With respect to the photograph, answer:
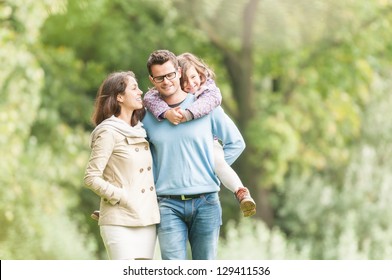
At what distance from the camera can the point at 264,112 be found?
38.9 ft

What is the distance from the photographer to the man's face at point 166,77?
3.63 m

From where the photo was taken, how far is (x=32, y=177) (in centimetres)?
1041

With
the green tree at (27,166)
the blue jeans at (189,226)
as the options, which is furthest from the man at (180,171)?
the green tree at (27,166)

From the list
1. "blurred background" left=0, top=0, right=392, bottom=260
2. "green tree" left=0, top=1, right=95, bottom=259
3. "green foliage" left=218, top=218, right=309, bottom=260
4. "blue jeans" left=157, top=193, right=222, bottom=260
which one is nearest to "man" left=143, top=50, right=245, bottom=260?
"blue jeans" left=157, top=193, right=222, bottom=260

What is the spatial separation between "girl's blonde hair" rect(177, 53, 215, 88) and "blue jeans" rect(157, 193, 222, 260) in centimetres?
52

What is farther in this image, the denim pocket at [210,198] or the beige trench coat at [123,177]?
the denim pocket at [210,198]

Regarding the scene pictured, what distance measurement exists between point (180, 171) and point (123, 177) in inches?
9.3

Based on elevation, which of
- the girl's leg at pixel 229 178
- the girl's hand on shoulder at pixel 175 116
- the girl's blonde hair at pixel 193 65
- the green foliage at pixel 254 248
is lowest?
the green foliage at pixel 254 248

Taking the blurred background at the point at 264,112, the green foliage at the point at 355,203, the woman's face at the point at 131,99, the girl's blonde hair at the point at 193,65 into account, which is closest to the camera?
the woman's face at the point at 131,99

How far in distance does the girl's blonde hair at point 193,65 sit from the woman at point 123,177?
247 mm

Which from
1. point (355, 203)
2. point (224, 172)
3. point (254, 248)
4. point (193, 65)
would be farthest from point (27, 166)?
point (224, 172)

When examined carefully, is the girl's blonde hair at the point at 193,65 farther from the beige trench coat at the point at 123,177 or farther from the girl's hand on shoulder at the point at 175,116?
the beige trench coat at the point at 123,177

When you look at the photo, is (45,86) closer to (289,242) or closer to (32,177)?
(32,177)

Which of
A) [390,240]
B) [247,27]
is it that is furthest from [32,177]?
[390,240]
